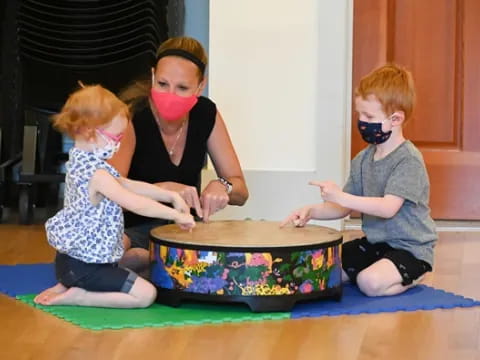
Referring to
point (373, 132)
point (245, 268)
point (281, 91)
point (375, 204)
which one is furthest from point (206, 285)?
point (281, 91)

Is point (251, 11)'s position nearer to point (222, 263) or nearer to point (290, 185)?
point (290, 185)

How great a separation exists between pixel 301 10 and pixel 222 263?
142cm

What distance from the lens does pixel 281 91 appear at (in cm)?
277

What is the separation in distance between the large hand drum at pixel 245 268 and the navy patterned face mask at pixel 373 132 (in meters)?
0.29

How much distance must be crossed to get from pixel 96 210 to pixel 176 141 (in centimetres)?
43

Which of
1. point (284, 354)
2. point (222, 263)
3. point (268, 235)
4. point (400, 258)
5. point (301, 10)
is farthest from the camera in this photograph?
point (301, 10)

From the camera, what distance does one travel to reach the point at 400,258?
70.2 inches

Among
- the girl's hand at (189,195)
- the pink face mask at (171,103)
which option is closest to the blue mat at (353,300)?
the girl's hand at (189,195)

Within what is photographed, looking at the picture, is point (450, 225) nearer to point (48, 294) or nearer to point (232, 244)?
point (232, 244)

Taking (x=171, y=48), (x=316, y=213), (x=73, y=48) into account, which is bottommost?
(x=316, y=213)

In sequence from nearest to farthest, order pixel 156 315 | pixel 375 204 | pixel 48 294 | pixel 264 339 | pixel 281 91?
pixel 264 339, pixel 156 315, pixel 48 294, pixel 375 204, pixel 281 91

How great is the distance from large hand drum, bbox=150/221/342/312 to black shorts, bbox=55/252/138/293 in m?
0.07

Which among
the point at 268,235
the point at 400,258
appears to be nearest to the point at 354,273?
the point at 400,258

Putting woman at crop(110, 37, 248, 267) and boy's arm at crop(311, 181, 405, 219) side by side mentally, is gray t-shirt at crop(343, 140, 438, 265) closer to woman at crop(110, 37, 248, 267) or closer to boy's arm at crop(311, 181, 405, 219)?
boy's arm at crop(311, 181, 405, 219)
